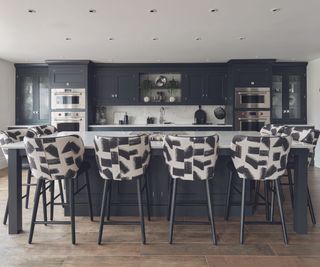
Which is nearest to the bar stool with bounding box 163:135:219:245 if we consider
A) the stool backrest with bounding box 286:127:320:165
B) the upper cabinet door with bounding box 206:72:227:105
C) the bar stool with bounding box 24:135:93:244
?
the bar stool with bounding box 24:135:93:244

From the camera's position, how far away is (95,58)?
20.5 ft

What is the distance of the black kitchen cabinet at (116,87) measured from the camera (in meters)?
6.85

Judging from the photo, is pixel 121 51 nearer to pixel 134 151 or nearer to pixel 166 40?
pixel 166 40

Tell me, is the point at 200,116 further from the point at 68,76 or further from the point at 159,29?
the point at 159,29

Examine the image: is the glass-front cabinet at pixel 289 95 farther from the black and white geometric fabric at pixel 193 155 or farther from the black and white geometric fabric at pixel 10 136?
the black and white geometric fabric at pixel 10 136

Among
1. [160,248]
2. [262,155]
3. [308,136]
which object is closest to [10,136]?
[160,248]

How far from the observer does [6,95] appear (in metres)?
6.60

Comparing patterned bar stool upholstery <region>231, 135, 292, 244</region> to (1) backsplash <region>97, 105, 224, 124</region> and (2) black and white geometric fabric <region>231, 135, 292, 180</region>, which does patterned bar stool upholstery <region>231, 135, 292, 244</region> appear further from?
(1) backsplash <region>97, 105, 224, 124</region>

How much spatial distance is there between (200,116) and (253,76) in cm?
152

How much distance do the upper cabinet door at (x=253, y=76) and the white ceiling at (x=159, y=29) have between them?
443 millimetres

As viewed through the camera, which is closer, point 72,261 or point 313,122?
point 72,261

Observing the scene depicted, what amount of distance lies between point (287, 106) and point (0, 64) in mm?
6531

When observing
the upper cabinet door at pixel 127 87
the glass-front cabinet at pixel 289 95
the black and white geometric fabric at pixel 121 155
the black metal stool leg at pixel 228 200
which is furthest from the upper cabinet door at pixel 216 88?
the black and white geometric fabric at pixel 121 155

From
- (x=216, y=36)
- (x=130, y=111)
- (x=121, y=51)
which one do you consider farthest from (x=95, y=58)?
(x=216, y=36)
